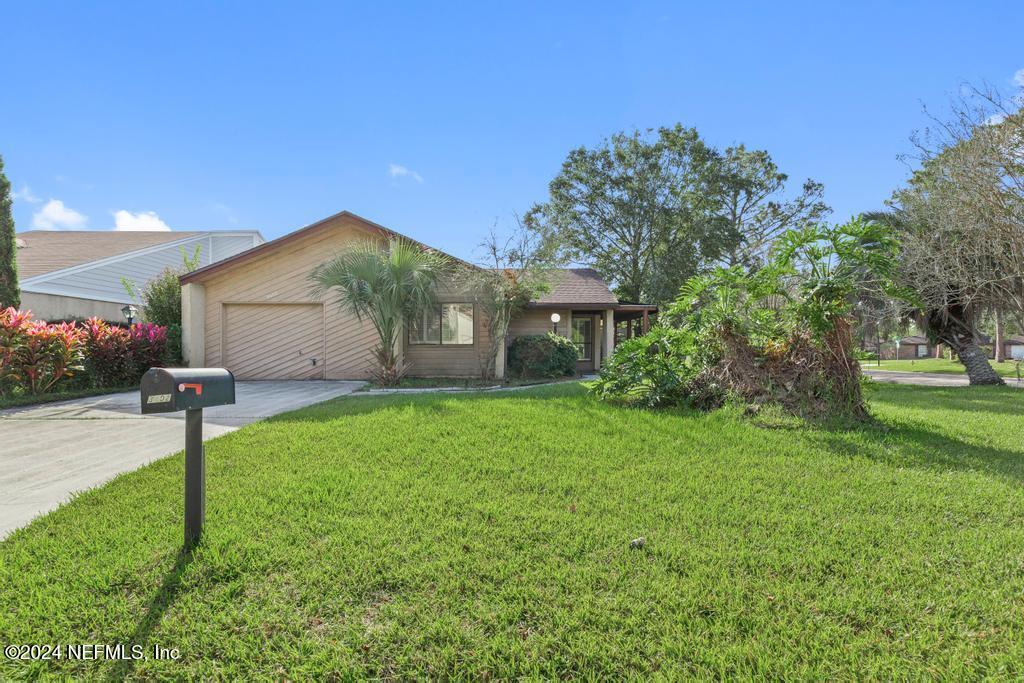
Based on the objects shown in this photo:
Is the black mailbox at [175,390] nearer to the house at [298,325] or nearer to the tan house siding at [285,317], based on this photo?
the house at [298,325]

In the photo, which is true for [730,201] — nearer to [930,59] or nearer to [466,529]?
[930,59]

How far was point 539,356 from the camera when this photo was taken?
1262 cm

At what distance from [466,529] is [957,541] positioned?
288 centimetres

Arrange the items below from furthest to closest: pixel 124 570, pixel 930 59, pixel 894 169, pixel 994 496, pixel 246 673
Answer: pixel 894 169
pixel 930 59
pixel 994 496
pixel 124 570
pixel 246 673

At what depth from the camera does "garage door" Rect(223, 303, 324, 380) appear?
41.1ft

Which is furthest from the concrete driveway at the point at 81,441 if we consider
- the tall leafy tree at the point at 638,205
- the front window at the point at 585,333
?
the tall leafy tree at the point at 638,205

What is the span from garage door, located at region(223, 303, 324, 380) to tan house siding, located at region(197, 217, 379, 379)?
0.03 m

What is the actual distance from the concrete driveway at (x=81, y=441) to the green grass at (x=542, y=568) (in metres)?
0.47

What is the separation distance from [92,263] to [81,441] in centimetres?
1759

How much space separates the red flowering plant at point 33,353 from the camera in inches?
329

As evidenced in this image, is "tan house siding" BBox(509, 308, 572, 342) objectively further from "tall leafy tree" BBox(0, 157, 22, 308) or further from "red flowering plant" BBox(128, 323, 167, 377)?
"tall leafy tree" BBox(0, 157, 22, 308)

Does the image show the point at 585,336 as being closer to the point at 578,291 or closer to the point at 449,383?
the point at 578,291

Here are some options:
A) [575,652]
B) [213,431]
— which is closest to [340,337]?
[213,431]

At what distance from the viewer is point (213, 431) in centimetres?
551
